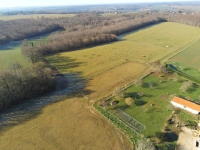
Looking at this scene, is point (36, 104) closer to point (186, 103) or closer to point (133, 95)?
point (133, 95)

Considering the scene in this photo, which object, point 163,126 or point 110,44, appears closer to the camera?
point 163,126

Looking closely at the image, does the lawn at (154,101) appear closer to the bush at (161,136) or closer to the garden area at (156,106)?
the garden area at (156,106)

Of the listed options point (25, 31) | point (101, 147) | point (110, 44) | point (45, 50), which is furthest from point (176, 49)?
point (25, 31)

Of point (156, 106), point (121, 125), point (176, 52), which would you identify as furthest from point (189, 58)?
point (121, 125)

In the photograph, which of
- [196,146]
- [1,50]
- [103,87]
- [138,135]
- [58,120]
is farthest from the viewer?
[1,50]

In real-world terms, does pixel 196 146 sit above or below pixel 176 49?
below

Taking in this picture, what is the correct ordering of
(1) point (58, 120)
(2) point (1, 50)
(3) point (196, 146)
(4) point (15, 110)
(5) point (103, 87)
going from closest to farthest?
(3) point (196, 146)
(1) point (58, 120)
(4) point (15, 110)
(5) point (103, 87)
(2) point (1, 50)

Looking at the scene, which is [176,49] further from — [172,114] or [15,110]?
[15,110]
